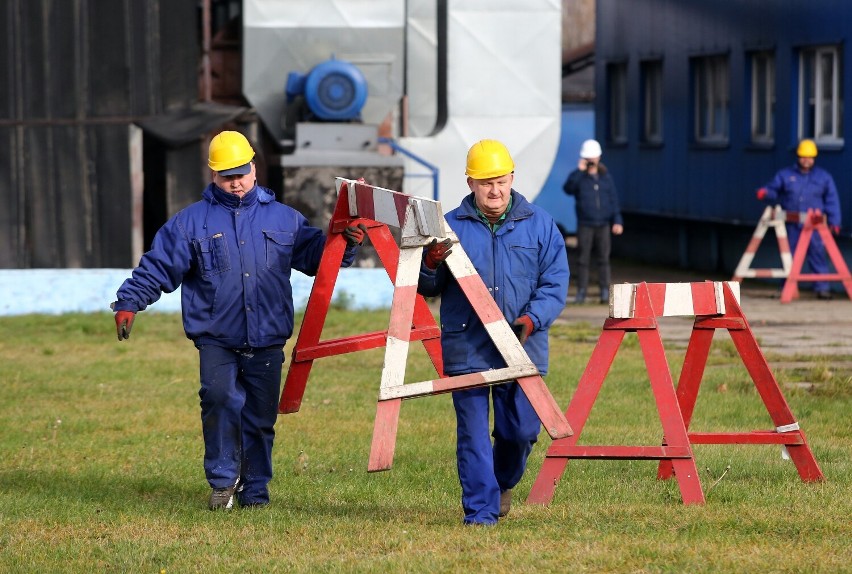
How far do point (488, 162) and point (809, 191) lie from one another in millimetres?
12750

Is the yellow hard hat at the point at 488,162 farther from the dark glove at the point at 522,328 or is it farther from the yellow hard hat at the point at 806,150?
the yellow hard hat at the point at 806,150

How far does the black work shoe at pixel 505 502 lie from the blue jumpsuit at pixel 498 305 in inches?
9.9

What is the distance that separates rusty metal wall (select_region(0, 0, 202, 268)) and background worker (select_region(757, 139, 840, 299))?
7.02 meters

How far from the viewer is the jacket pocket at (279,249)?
7781 millimetres

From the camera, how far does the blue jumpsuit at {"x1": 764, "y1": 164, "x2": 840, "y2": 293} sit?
19.0 meters

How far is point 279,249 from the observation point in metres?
7.82

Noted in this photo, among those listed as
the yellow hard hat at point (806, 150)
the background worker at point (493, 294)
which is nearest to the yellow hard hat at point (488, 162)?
the background worker at point (493, 294)

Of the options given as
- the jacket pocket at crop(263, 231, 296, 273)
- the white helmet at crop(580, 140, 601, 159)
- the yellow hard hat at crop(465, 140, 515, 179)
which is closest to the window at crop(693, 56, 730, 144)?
the white helmet at crop(580, 140, 601, 159)

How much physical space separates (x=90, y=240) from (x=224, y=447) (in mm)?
10655

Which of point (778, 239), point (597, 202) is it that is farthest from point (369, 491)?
point (778, 239)

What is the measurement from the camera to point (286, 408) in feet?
26.7

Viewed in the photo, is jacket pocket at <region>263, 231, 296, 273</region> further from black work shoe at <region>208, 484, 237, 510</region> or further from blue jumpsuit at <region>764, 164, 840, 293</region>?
blue jumpsuit at <region>764, 164, 840, 293</region>

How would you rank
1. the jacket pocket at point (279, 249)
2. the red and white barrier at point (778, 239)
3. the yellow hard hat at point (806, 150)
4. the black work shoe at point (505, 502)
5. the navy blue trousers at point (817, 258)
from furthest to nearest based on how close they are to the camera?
the navy blue trousers at point (817, 258) < the yellow hard hat at point (806, 150) < the red and white barrier at point (778, 239) < the jacket pocket at point (279, 249) < the black work shoe at point (505, 502)

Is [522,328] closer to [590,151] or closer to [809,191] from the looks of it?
[590,151]
